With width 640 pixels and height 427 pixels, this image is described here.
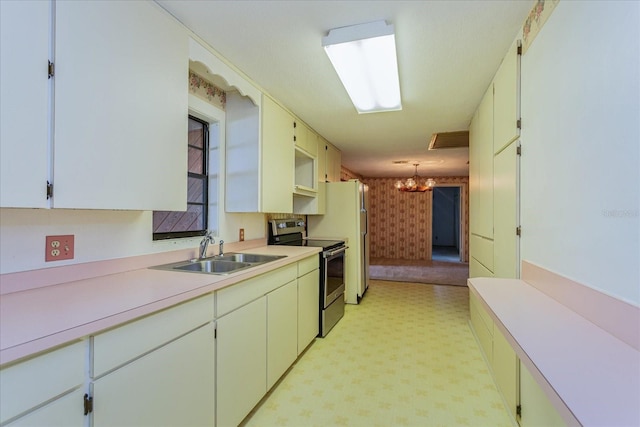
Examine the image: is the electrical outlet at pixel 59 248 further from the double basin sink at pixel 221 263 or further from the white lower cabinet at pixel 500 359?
the white lower cabinet at pixel 500 359

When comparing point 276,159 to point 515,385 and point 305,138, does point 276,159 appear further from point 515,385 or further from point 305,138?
point 515,385

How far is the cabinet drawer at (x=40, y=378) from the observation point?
767 millimetres

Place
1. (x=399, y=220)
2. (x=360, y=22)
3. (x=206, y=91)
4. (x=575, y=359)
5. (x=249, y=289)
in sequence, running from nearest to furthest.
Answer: (x=575, y=359) < (x=360, y=22) < (x=249, y=289) < (x=206, y=91) < (x=399, y=220)

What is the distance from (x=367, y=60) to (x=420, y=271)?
5.46m

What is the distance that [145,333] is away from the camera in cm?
115

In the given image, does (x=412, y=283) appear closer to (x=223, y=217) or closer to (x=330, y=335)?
(x=330, y=335)

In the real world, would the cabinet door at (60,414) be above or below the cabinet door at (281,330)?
above

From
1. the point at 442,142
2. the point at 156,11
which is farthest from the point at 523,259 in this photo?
the point at 442,142

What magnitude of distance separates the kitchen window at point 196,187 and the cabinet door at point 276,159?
46 centimetres

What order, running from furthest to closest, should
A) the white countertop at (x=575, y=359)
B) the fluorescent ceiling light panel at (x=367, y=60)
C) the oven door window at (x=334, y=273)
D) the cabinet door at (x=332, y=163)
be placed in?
the cabinet door at (x=332, y=163) → the oven door window at (x=334, y=273) → the fluorescent ceiling light panel at (x=367, y=60) → the white countertop at (x=575, y=359)

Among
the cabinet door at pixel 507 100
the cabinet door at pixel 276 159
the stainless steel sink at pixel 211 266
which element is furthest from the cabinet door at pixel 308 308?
the cabinet door at pixel 507 100

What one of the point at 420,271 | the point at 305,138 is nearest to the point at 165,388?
the point at 305,138

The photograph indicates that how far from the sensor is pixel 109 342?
102cm

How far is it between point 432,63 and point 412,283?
412 cm
